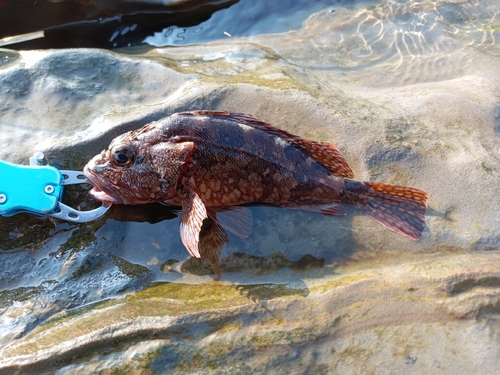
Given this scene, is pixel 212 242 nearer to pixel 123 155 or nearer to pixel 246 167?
pixel 246 167

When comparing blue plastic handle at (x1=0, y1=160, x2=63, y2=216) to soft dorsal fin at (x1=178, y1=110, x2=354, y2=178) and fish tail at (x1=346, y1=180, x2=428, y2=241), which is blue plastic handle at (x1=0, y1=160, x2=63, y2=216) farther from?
fish tail at (x1=346, y1=180, x2=428, y2=241)

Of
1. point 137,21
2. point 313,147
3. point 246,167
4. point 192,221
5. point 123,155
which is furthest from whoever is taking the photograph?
point 137,21

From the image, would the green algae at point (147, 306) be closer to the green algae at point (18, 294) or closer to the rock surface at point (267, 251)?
the rock surface at point (267, 251)

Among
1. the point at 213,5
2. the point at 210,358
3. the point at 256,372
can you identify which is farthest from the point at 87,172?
the point at 213,5

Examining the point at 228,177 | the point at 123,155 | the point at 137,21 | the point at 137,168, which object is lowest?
the point at 228,177

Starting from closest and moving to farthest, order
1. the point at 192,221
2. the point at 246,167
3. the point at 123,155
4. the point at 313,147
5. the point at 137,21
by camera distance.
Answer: the point at 192,221
the point at 123,155
the point at 246,167
the point at 313,147
the point at 137,21

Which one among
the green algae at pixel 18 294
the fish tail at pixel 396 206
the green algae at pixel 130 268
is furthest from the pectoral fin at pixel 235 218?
the green algae at pixel 18 294

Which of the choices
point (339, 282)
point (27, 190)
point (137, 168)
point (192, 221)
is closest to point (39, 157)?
point (27, 190)
